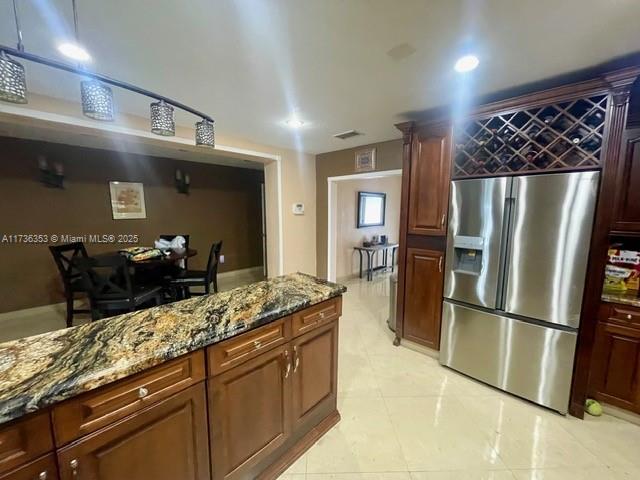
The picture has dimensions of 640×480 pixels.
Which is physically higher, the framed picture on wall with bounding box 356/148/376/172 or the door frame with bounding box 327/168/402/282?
the framed picture on wall with bounding box 356/148/376/172

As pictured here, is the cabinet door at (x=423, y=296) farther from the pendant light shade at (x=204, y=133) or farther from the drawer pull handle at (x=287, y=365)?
the pendant light shade at (x=204, y=133)

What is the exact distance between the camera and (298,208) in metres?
4.33

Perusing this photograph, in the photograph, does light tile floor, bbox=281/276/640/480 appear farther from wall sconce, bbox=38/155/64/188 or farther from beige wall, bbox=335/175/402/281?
wall sconce, bbox=38/155/64/188

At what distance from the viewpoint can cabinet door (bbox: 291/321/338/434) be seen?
152 cm

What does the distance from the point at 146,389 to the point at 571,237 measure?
8.34ft

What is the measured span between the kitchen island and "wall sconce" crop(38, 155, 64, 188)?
3751mm

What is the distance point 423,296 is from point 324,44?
2.22m

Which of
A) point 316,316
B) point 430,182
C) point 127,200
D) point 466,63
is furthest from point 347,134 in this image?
point 127,200

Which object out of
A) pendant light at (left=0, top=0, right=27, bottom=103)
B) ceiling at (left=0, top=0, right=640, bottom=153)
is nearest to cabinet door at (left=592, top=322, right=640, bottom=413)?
ceiling at (left=0, top=0, right=640, bottom=153)

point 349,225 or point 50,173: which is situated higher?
point 50,173

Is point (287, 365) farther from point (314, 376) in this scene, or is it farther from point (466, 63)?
point (466, 63)

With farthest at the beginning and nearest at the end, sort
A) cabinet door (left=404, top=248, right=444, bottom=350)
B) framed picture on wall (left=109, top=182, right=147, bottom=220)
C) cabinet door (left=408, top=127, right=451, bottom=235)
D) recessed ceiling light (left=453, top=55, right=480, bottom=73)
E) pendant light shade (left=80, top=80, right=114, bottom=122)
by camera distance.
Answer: framed picture on wall (left=109, top=182, right=147, bottom=220), cabinet door (left=404, top=248, right=444, bottom=350), cabinet door (left=408, top=127, right=451, bottom=235), recessed ceiling light (left=453, top=55, right=480, bottom=73), pendant light shade (left=80, top=80, right=114, bottom=122)

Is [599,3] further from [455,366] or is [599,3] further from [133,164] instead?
[133,164]

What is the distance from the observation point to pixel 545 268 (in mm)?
1896
